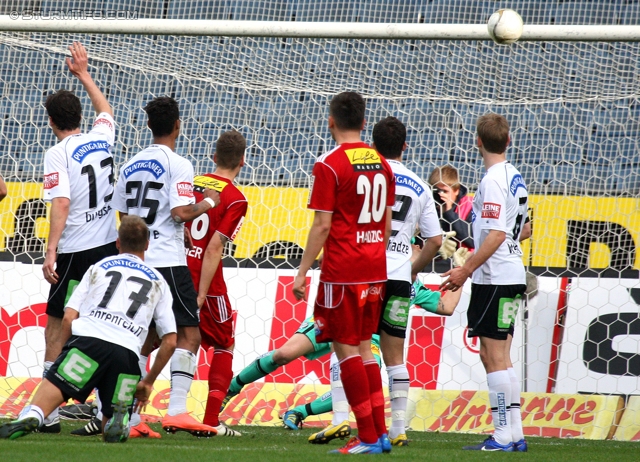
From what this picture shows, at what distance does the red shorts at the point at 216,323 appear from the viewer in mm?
5207

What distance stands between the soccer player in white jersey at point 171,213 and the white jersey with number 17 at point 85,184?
0.24 m

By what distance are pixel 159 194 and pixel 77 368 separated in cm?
115

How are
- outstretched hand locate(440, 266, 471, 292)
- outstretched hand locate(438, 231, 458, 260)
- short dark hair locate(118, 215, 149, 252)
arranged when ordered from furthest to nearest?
outstretched hand locate(438, 231, 458, 260) < outstretched hand locate(440, 266, 471, 292) < short dark hair locate(118, 215, 149, 252)

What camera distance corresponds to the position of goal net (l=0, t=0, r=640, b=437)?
6184mm

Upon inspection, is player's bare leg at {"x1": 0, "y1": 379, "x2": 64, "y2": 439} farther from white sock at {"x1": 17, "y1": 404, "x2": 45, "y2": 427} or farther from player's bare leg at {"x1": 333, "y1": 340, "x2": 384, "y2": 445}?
player's bare leg at {"x1": 333, "y1": 340, "x2": 384, "y2": 445}

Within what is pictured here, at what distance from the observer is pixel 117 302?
423 cm

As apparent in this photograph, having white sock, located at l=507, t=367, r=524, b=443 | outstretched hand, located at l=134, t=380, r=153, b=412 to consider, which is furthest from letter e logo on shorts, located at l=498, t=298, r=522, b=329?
outstretched hand, located at l=134, t=380, r=153, b=412

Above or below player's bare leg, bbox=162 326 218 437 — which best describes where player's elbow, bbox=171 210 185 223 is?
above

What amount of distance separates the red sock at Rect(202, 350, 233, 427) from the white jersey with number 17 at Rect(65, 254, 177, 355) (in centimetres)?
89

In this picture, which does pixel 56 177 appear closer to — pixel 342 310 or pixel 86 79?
pixel 86 79

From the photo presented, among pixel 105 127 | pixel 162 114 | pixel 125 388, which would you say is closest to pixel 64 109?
pixel 105 127

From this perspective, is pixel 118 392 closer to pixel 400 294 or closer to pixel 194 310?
pixel 194 310

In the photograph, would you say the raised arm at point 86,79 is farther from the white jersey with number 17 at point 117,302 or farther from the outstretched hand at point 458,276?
the outstretched hand at point 458,276

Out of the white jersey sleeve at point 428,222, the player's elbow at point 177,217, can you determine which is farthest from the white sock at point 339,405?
the player's elbow at point 177,217
